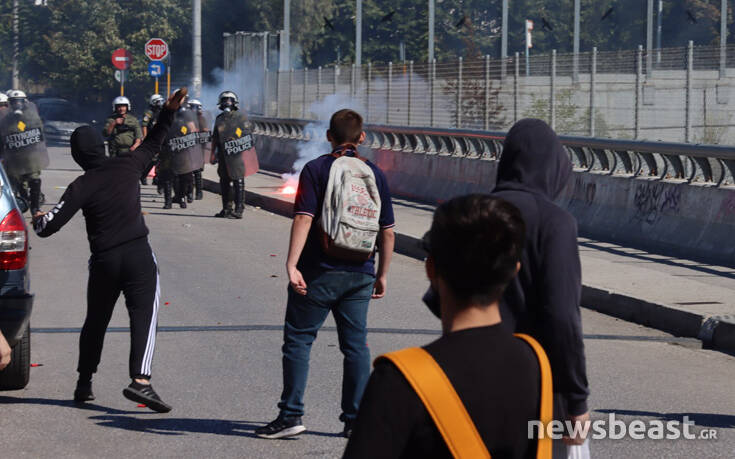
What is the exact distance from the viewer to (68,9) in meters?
62.9

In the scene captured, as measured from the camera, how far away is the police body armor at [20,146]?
16422 millimetres

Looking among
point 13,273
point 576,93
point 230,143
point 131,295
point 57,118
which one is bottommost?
point 131,295

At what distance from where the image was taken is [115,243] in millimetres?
6566

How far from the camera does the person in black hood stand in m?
3.55

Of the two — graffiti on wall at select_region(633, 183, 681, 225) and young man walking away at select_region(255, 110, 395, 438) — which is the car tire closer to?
young man walking away at select_region(255, 110, 395, 438)

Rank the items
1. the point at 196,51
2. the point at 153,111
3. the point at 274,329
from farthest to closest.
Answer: the point at 196,51 < the point at 153,111 < the point at 274,329

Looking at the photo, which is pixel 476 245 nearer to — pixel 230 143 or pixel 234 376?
pixel 234 376

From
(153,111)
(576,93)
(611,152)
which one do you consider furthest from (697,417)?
(153,111)

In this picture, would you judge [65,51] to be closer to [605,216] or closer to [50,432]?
[605,216]

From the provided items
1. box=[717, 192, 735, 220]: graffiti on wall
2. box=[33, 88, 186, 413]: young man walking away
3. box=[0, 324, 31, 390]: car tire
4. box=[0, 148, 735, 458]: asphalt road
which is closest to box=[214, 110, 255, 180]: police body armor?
box=[0, 148, 735, 458]: asphalt road

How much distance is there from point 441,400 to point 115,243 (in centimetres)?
444

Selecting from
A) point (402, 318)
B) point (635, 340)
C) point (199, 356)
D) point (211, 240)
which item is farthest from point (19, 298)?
point (211, 240)

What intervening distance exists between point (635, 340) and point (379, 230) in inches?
143

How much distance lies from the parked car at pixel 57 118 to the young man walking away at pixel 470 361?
138 feet
